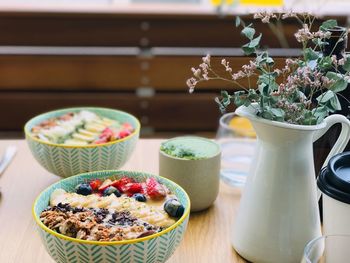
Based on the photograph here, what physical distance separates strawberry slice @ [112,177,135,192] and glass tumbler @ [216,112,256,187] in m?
0.31

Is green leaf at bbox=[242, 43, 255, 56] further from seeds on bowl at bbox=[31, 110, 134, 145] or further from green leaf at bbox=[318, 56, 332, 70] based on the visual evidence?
seeds on bowl at bbox=[31, 110, 134, 145]

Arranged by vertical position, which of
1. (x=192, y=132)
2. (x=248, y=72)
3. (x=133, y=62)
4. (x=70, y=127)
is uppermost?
(x=248, y=72)

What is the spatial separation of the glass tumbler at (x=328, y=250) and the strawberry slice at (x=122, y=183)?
1.35ft

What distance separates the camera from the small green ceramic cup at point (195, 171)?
1.20m

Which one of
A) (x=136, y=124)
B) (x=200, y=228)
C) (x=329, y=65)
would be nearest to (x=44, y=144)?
(x=136, y=124)

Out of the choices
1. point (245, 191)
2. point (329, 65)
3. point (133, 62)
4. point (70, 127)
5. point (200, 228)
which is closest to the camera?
point (329, 65)

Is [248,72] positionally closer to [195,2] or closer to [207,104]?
[207,104]

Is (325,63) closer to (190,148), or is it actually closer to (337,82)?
(337,82)

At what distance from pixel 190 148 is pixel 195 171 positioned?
7cm

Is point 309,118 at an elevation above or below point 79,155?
above

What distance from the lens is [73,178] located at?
114 cm

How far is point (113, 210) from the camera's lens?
3.41 feet

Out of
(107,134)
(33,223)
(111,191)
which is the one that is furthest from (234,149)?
(33,223)

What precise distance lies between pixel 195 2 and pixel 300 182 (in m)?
2.58
